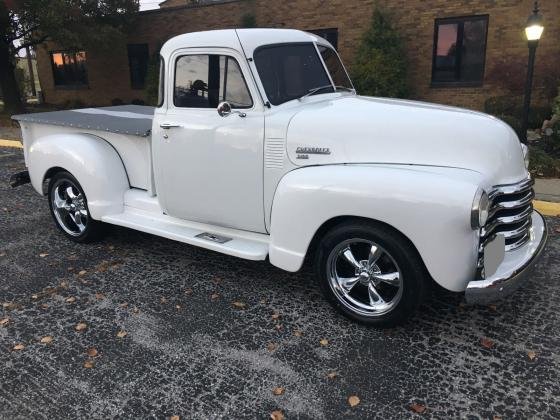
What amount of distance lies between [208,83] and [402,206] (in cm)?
209

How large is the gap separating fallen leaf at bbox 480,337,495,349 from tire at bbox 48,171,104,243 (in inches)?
158

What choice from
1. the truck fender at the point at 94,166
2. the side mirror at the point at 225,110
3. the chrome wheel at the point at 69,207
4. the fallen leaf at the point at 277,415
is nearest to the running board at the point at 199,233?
the truck fender at the point at 94,166

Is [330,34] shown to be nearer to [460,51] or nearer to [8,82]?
[460,51]

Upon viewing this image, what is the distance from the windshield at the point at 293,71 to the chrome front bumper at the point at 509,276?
213 centimetres

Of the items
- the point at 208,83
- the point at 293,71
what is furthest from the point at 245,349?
the point at 293,71

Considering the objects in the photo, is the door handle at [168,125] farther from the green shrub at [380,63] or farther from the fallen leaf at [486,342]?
the green shrub at [380,63]

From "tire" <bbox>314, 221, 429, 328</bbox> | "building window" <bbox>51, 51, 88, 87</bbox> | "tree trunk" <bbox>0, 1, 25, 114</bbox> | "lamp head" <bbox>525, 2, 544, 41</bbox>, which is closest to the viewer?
"tire" <bbox>314, 221, 429, 328</bbox>

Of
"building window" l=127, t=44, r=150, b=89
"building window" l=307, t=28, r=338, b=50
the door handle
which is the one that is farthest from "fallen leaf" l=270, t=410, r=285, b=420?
"building window" l=127, t=44, r=150, b=89

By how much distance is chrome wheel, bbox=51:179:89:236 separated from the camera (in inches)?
210

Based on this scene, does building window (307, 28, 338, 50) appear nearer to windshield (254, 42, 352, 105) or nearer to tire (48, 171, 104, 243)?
windshield (254, 42, 352, 105)

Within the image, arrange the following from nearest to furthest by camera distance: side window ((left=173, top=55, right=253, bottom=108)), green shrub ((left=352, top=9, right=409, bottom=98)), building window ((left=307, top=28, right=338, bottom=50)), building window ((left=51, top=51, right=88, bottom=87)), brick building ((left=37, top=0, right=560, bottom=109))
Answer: side window ((left=173, top=55, right=253, bottom=108))
brick building ((left=37, top=0, right=560, bottom=109))
green shrub ((left=352, top=9, right=409, bottom=98))
building window ((left=307, top=28, right=338, bottom=50))
building window ((left=51, top=51, right=88, bottom=87))

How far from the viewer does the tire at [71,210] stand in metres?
5.31

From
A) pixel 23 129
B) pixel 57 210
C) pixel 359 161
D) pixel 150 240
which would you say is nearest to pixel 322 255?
pixel 359 161

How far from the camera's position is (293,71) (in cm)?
433
